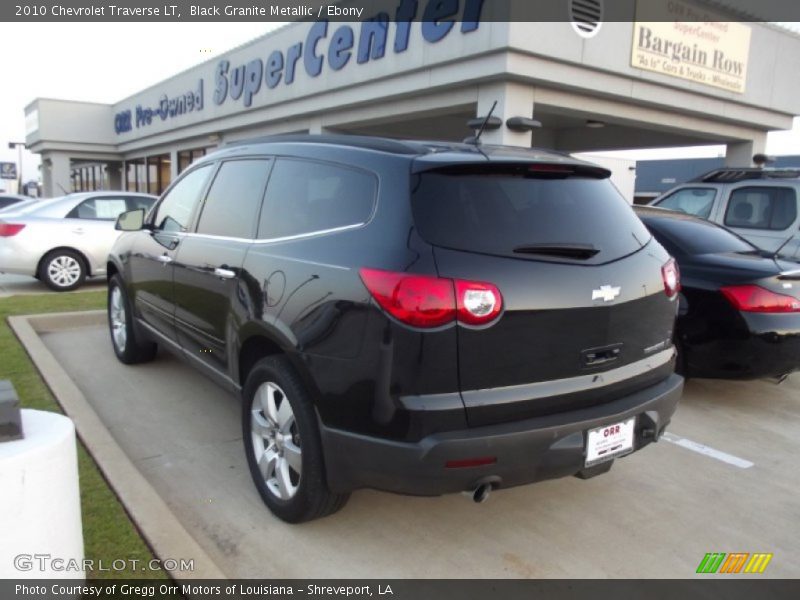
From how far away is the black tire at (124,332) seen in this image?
16.8 ft

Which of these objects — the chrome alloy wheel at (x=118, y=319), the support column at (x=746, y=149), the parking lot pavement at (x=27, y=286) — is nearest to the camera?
the chrome alloy wheel at (x=118, y=319)

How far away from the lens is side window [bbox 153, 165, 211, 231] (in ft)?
13.6

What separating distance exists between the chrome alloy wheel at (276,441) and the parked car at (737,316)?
3.22m

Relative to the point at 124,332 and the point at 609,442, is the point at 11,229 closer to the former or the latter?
the point at 124,332

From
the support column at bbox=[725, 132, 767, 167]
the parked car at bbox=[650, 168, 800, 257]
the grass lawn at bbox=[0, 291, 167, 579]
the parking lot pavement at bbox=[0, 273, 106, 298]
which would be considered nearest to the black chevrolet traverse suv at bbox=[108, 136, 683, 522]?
the grass lawn at bbox=[0, 291, 167, 579]

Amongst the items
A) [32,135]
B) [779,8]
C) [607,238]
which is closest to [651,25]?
[779,8]

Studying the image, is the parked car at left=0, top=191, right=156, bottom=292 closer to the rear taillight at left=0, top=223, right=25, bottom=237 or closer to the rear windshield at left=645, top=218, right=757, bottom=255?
the rear taillight at left=0, top=223, right=25, bottom=237

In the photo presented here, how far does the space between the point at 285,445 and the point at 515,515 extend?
1.23m

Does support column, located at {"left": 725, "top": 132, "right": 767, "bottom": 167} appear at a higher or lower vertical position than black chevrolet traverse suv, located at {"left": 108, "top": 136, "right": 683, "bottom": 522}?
higher

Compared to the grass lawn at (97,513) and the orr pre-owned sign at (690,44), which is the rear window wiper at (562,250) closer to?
the grass lawn at (97,513)

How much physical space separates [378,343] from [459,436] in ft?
1.51

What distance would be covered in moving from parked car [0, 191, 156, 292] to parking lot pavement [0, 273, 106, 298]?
0.28m

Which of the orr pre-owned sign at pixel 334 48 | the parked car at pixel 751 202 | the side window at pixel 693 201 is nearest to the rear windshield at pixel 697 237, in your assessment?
the parked car at pixel 751 202

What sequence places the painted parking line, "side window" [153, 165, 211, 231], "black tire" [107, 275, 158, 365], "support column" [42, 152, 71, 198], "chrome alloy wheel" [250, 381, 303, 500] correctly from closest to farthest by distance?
"chrome alloy wheel" [250, 381, 303, 500], the painted parking line, "side window" [153, 165, 211, 231], "black tire" [107, 275, 158, 365], "support column" [42, 152, 71, 198]
